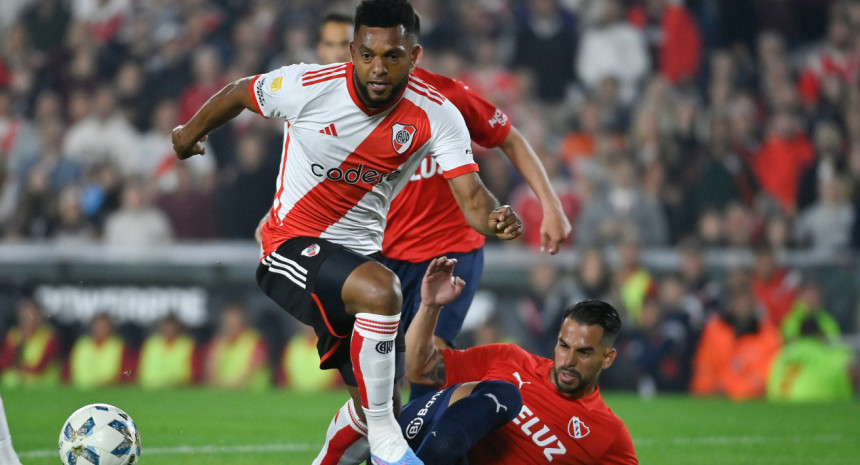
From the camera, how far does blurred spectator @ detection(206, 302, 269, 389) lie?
37.6 feet

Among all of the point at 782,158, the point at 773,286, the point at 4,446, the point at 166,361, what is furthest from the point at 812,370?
the point at 4,446

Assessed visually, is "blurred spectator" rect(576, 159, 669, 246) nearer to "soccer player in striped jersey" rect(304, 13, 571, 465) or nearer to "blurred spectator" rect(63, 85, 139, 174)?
"blurred spectator" rect(63, 85, 139, 174)

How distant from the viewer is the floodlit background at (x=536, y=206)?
35.7 feet

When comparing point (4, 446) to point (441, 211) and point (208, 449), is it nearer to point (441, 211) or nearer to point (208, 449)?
point (208, 449)

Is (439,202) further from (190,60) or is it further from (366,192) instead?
(190,60)

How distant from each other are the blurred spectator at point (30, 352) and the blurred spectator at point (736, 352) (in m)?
6.38

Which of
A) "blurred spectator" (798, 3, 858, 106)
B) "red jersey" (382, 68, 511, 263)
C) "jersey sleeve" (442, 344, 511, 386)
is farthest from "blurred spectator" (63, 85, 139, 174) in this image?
"jersey sleeve" (442, 344, 511, 386)

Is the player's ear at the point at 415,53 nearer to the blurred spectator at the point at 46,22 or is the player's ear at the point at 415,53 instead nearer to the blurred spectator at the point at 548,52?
the blurred spectator at the point at 548,52

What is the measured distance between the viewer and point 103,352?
11672mm

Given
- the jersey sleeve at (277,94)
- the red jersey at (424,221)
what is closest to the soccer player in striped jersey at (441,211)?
the red jersey at (424,221)

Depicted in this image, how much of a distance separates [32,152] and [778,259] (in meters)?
8.62

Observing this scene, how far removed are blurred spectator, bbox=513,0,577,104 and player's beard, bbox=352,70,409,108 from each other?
8840mm

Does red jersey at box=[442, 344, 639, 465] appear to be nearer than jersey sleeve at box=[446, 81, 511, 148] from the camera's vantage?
Yes

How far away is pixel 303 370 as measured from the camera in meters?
11.6
